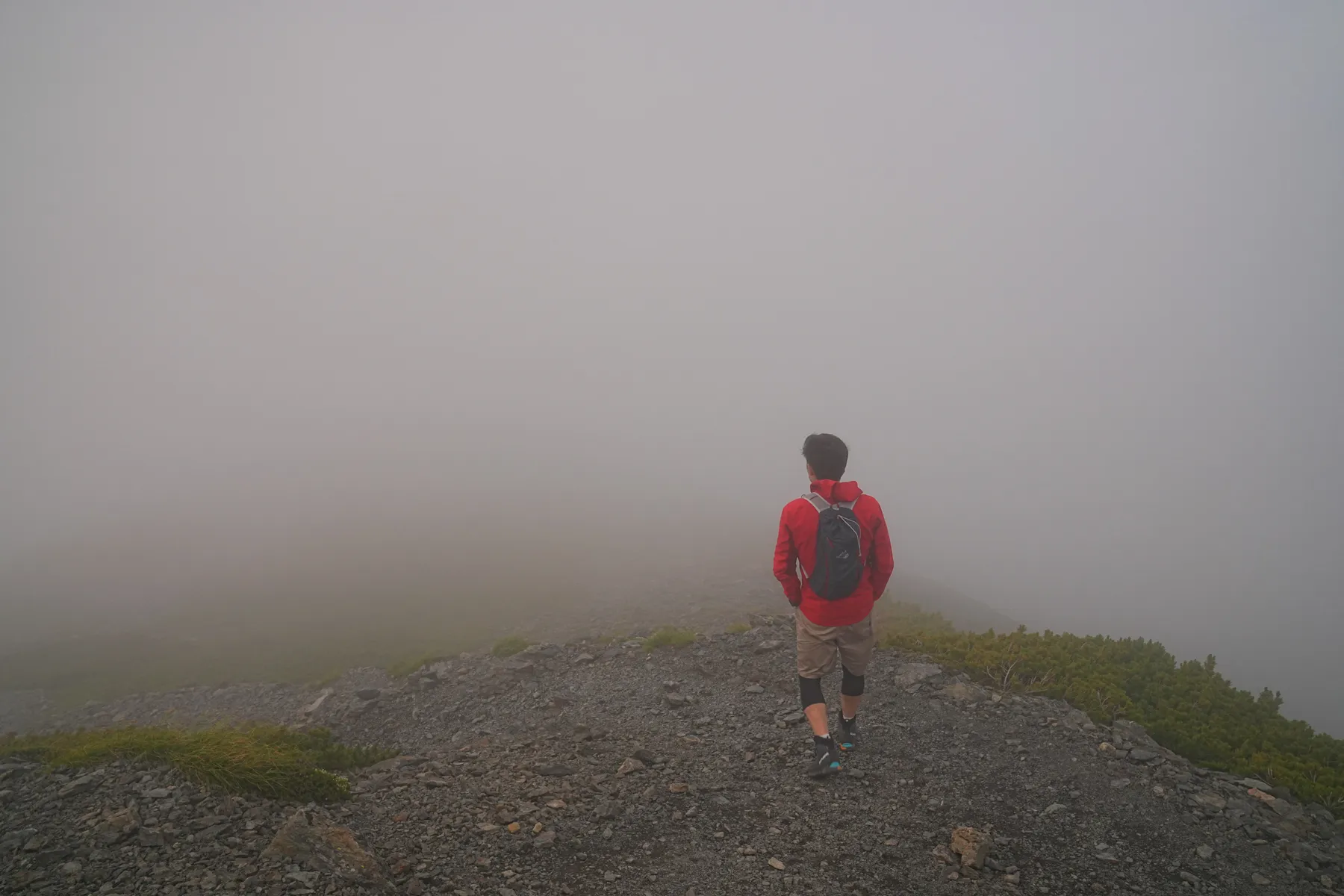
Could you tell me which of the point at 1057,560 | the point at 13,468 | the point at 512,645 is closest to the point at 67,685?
the point at 512,645

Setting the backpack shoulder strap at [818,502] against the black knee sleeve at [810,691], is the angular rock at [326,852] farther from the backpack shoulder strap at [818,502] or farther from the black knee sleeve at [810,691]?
the backpack shoulder strap at [818,502]

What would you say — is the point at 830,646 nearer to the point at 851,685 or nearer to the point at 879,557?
the point at 851,685

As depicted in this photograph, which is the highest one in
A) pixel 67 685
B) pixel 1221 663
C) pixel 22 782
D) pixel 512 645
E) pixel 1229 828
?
pixel 22 782

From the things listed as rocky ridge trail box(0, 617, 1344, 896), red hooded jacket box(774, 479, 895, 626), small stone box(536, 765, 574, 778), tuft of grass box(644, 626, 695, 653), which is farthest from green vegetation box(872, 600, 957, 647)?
small stone box(536, 765, 574, 778)

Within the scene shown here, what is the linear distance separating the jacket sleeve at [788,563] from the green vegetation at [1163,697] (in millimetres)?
6312

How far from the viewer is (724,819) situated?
8734 mm

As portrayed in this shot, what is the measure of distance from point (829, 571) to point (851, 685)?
7.69 ft

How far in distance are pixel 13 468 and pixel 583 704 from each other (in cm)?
20166

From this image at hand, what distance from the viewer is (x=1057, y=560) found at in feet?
380

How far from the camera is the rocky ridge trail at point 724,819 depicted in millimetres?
7125

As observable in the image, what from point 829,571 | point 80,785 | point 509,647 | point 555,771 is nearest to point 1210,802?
point 829,571

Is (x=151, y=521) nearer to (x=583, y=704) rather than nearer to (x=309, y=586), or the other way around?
(x=309, y=586)

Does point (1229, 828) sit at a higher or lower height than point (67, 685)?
higher

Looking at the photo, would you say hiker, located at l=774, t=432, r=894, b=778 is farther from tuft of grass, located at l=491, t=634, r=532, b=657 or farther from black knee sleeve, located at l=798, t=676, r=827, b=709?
tuft of grass, located at l=491, t=634, r=532, b=657
